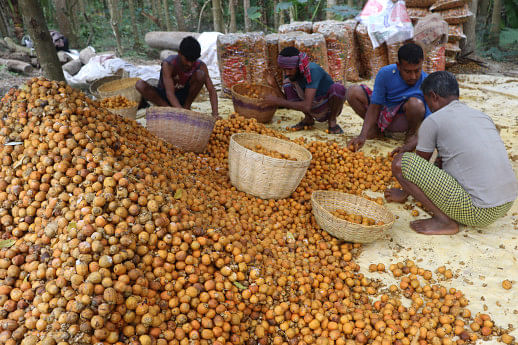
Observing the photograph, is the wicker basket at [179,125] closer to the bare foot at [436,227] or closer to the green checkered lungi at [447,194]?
the green checkered lungi at [447,194]

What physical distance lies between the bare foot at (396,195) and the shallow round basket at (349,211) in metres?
0.48

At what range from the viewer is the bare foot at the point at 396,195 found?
298 centimetres

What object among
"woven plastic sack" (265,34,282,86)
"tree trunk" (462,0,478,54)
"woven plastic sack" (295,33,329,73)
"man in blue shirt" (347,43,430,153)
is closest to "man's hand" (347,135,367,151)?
"man in blue shirt" (347,43,430,153)

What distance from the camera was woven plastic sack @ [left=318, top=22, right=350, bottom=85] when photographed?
5559 mm

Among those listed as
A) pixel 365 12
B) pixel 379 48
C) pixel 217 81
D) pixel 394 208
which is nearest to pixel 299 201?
pixel 394 208

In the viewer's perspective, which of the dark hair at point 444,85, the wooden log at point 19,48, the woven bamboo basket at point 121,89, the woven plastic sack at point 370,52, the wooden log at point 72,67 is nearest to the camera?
the dark hair at point 444,85

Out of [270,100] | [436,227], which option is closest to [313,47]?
[270,100]

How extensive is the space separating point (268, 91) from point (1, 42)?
7.40m

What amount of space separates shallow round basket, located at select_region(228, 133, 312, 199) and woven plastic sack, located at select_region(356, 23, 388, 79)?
4.29 meters

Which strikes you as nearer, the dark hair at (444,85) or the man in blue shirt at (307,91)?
the dark hair at (444,85)

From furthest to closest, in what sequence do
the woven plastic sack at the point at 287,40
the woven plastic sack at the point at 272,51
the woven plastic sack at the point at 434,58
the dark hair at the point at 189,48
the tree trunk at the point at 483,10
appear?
the tree trunk at the point at 483,10, the woven plastic sack at the point at 434,58, the woven plastic sack at the point at 272,51, the woven plastic sack at the point at 287,40, the dark hair at the point at 189,48

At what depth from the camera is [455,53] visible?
6.96 metres

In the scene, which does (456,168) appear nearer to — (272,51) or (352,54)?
(272,51)

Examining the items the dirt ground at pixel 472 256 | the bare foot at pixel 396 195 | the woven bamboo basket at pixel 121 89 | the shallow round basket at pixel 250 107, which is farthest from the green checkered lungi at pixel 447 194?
the woven bamboo basket at pixel 121 89
